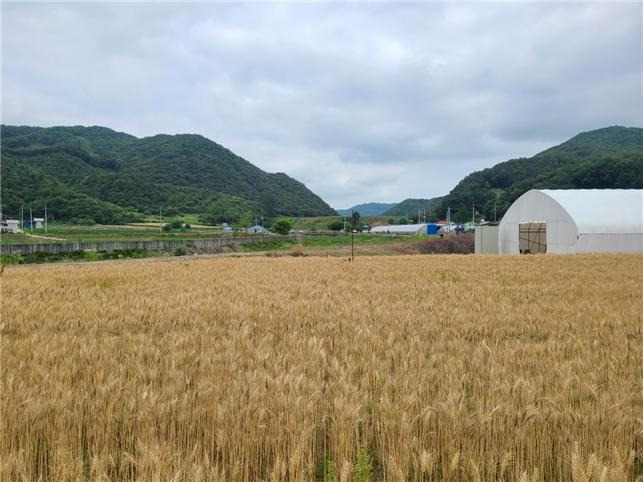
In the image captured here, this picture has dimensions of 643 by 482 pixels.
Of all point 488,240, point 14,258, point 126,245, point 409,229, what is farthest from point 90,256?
point 409,229

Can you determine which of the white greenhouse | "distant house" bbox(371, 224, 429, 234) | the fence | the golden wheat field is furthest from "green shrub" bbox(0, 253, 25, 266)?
"distant house" bbox(371, 224, 429, 234)

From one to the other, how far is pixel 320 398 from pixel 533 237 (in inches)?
2388

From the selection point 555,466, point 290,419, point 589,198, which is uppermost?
point 589,198

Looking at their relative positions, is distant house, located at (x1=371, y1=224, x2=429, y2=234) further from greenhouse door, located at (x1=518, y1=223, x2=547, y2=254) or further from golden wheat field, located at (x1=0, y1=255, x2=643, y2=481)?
golden wheat field, located at (x1=0, y1=255, x2=643, y2=481)

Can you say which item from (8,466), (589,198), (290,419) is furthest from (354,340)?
(589,198)

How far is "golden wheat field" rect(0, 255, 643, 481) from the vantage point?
342 centimetres

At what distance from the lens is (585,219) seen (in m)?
46.8

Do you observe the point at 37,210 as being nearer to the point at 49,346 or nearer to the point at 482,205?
the point at 49,346

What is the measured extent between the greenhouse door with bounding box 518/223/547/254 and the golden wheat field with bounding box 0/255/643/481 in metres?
53.3

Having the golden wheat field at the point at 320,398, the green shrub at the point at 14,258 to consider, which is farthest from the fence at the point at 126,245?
the golden wheat field at the point at 320,398

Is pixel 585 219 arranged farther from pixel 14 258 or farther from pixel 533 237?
pixel 14 258

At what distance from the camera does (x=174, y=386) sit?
183 inches

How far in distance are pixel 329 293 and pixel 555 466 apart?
9.84m

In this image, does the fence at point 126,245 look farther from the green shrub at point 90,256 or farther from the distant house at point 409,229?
the distant house at point 409,229
